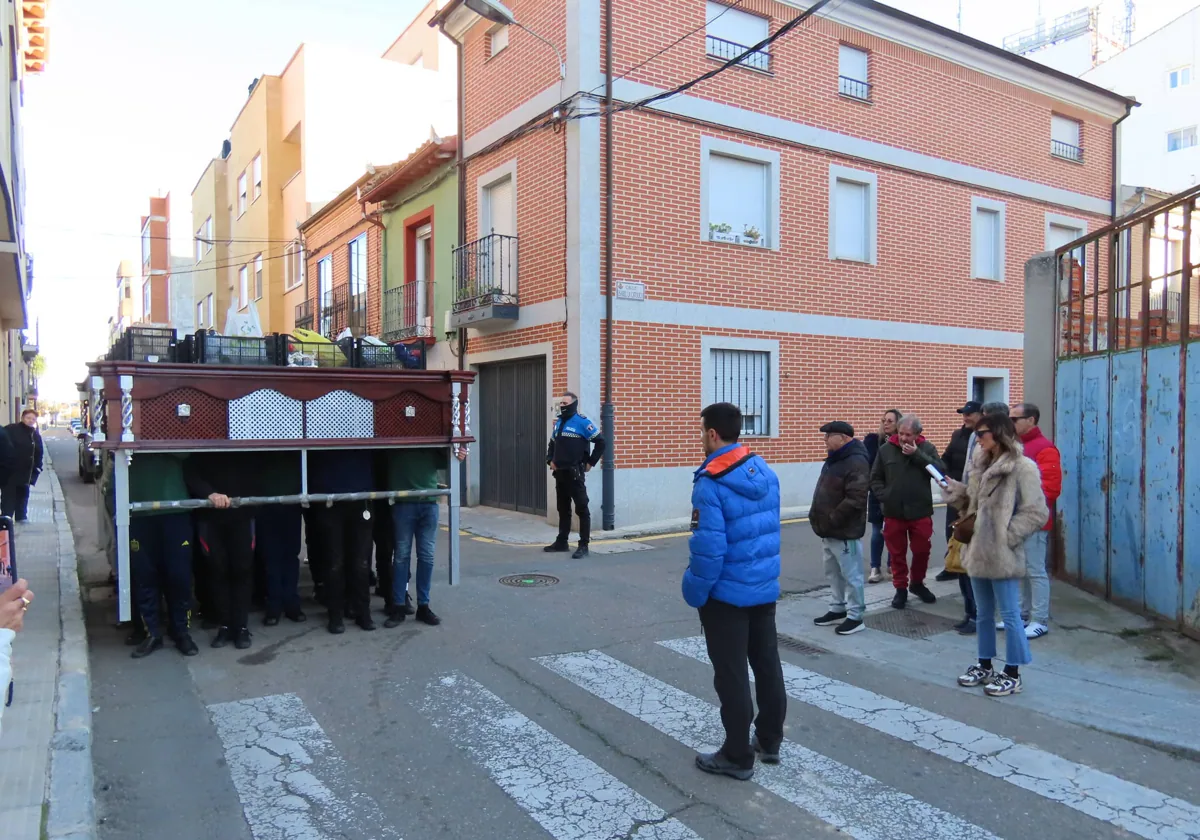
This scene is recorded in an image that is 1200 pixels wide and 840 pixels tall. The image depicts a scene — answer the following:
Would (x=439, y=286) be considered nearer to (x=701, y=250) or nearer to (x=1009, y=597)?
(x=701, y=250)

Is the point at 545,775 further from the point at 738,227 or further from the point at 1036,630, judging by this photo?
the point at 738,227

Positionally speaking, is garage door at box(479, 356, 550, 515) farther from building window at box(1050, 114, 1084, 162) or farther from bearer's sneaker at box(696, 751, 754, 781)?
building window at box(1050, 114, 1084, 162)

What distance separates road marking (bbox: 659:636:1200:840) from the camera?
143 inches

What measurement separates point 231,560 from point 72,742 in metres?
2.00

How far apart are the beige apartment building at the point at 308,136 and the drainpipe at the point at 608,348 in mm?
9969

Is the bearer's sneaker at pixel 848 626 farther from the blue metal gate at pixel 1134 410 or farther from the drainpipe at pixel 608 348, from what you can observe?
the drainpipe at pixel 608 348

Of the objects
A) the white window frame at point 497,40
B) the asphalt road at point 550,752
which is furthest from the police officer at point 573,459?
the white window frame at point 497,40

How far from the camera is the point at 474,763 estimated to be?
4102 mm

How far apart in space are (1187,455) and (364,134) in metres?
21.1

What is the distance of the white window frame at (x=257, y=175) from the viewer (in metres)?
24.8

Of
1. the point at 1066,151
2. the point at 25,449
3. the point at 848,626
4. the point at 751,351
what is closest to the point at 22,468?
the point at 25,449

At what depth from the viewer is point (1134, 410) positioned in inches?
272

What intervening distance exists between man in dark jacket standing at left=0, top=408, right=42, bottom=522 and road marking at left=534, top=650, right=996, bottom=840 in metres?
9.78

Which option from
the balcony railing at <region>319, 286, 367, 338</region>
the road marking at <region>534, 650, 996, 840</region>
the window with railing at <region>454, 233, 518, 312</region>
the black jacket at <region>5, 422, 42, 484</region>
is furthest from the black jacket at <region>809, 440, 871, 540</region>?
the balcony railing at <region>319, 286, 367, 338</region>
